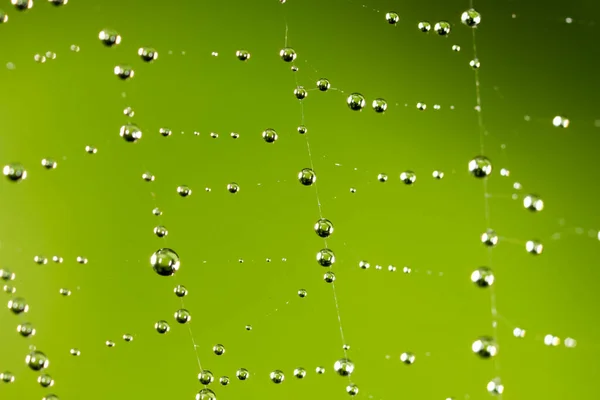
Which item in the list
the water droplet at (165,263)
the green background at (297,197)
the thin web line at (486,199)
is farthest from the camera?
the thin web line at (486,199)

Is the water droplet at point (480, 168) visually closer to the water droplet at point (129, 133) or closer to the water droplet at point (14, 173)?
the water droplet at point (129, 133)

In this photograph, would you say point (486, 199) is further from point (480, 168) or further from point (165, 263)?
point (165, 263)

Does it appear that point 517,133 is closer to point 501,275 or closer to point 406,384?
point 501,275

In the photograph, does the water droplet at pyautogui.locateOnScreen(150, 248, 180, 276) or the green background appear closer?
the water droplet at pyautogui.locateOnScreen(150, 248, 180, 276)

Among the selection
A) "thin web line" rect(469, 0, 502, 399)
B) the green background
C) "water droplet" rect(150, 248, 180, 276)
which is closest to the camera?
"water droplet" rect(150, 248, 180, 276)

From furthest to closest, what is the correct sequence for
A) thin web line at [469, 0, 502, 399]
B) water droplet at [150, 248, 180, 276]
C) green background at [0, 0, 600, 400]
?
thin web line at [469, 0, 502, 399] < green background at [0, 0, 600, 400] < water droplet at [150, 248, 180, 276]

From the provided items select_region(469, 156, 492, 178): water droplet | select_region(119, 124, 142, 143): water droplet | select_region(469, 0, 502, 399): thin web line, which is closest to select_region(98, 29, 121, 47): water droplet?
select_region(119, 124, 142, 143): water droplet

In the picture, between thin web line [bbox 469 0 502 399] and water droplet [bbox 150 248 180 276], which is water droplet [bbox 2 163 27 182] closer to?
water droplet [bbox 150 248 180 276]

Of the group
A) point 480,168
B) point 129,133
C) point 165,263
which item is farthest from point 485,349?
point 129,133

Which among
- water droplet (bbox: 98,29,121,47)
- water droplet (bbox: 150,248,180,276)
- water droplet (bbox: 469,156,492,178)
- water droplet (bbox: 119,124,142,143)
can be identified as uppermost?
water droplet (bbox: 98,29,121,47)

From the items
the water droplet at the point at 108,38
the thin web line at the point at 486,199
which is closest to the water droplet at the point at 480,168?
the thin web line at the point at 486,199
